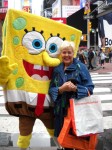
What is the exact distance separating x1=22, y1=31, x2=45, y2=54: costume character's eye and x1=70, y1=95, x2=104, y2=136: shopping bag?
68 cm

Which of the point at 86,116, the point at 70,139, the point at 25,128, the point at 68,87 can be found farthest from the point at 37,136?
the point at 68,87

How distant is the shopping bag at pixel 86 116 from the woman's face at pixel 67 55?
16.4 inches

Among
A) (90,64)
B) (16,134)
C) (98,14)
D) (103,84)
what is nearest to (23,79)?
(16,134)

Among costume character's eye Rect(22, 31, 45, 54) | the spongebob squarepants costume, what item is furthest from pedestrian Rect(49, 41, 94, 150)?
costume character's eye Rect(22, 31, 45, 54)

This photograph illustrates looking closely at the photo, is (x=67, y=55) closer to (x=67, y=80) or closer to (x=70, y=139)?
(x=67, y=80)

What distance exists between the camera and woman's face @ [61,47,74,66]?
3.93m

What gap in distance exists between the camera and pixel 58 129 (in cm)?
405

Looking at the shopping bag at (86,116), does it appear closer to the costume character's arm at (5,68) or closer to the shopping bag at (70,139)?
the shopping bag at (70,139)

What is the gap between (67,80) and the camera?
3.90 meters

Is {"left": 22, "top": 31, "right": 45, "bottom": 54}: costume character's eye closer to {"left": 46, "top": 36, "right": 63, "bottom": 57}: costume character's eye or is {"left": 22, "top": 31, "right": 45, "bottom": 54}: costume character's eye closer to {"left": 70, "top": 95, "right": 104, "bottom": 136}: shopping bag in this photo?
{"left": 46, "top": 36, "right": 63, "bottom": 57}: costume character's eye

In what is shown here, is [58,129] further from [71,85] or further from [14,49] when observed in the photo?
[14,49]

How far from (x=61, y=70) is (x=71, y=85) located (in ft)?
0.76

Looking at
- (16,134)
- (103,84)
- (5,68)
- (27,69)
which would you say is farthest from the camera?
(103,84)

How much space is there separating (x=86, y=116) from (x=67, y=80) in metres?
0.42
